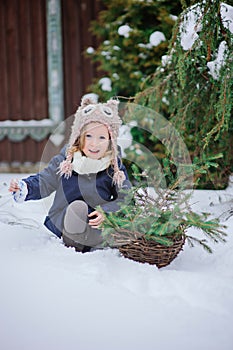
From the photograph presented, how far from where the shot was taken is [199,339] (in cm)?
120

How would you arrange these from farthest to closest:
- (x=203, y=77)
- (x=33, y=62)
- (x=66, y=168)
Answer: (x=33, y=62), (x=203, y=77), (x=66, y=168)

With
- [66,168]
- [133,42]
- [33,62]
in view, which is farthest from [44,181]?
[33,62]

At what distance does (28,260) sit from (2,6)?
17.0 feet

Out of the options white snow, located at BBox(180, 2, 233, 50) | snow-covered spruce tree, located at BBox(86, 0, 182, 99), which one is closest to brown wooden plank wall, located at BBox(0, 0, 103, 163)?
snow-covered spruce tree, located at BBox(86, 0, 182, 99)

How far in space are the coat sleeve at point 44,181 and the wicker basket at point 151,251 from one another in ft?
2.06

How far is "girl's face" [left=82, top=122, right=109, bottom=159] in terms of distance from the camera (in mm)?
2055

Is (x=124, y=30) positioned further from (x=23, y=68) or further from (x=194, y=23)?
(x=23, y=68)

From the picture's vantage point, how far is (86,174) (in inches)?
82.3

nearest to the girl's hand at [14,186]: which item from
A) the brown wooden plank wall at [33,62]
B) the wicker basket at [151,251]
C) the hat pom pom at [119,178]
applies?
the hat pom pom at [119,178]

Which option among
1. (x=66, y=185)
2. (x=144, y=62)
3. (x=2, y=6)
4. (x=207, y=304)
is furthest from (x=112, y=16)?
(x=207, y=304)

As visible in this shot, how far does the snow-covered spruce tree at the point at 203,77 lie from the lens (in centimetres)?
238

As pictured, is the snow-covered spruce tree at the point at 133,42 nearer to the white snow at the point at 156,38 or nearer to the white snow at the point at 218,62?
the white snow at the point at 156,38

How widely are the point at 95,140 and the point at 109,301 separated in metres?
0.95

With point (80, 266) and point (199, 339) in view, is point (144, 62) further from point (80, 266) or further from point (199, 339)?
point (199, 339)
